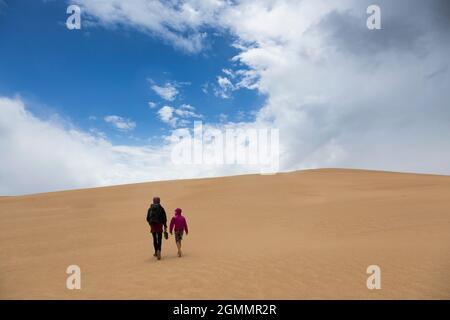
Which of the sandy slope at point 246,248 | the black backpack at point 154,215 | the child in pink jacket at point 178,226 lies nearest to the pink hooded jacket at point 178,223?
the child in pink jacket at point 178,226

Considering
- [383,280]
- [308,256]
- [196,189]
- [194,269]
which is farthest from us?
[196,189]

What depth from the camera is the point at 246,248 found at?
40.7 ft

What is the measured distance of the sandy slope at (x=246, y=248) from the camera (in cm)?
810

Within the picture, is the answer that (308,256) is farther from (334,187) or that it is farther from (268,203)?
(334,187)

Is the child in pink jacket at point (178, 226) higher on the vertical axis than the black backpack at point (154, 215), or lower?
lower

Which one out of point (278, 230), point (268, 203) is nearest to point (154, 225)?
point (278, 230)

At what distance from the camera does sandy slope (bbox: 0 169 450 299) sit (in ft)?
26.6

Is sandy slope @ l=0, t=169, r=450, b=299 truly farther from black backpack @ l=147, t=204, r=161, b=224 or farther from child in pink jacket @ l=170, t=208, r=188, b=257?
black backpack @ l=147, t=204, r=161, b=224

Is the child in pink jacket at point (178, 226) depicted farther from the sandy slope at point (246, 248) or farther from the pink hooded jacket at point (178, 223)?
the sandy slope at point (246, 248)

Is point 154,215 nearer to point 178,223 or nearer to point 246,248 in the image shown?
point 178,223
